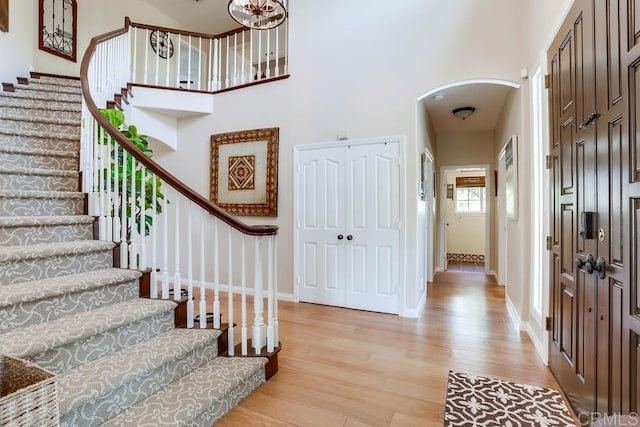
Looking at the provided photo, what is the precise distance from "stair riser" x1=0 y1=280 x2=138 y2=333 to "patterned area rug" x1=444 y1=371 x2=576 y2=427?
2156 mm

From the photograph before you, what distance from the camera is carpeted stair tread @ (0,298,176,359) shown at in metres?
1.39

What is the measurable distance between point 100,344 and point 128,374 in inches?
11.1

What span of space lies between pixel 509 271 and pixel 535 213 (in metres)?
1.40

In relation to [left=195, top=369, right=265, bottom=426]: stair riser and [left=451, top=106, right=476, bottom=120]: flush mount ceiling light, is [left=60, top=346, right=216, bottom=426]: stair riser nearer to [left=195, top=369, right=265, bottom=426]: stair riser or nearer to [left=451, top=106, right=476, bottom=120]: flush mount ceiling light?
[left=195, top=369, right=265, bottom=426]: stair riser

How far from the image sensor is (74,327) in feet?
5.23

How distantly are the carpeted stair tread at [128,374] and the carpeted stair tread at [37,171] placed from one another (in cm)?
176

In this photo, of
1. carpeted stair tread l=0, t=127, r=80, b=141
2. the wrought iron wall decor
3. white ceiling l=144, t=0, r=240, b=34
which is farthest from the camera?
white ceiling l=144, t=0, r=240, b=34

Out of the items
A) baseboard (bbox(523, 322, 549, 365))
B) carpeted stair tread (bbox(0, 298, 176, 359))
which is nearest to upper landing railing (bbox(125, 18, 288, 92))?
carpeted stair tread (bbox(0, 298, 176, 359))

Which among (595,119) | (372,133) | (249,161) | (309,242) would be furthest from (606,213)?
(249,161)

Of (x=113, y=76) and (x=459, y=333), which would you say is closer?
(x=459, y=333)

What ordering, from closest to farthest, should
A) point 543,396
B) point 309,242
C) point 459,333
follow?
point 543,396 → point 459,333 → point 309,242

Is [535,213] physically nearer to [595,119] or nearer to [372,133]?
[595,119]

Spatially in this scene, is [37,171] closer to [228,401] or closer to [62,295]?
[62,295]

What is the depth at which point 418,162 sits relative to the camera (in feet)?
12.2
